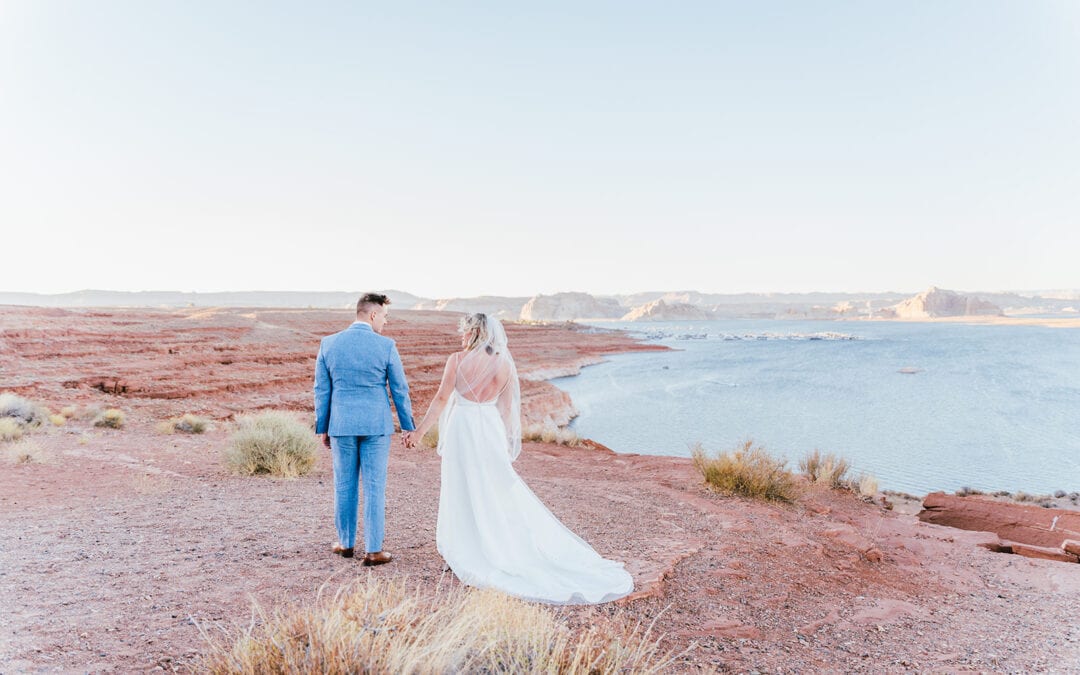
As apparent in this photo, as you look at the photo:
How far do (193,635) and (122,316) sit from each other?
119ft

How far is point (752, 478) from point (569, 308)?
16866cm

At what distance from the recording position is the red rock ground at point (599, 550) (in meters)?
3.95

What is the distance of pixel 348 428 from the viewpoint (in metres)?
4.72

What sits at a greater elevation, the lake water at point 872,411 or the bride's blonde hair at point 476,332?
the bride's blonde hair at point 476,332

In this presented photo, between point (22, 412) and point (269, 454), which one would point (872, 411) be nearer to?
point (269, 454)

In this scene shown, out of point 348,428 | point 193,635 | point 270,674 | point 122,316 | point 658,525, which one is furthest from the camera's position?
point 122,316

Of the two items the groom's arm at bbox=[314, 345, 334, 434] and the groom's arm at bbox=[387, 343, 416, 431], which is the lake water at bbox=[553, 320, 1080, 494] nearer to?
the groom's arm at bbox=[387, 343, 416, 431]

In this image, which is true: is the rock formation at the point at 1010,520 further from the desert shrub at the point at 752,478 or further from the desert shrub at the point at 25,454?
the desert shrub at the point at 25,454

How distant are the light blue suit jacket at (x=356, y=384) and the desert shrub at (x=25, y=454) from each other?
764cm

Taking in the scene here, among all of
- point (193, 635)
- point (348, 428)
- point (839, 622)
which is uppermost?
point (348, 428)

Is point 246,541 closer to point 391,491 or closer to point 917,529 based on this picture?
point 391,491

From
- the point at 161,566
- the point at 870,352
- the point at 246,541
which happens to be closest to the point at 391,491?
the point at 246,541

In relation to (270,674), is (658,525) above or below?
below

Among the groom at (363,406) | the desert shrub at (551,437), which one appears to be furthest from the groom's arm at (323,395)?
the desert shrub at (551,437)
